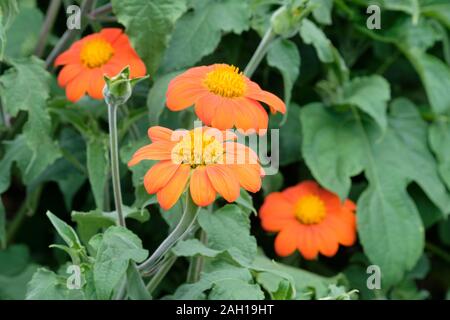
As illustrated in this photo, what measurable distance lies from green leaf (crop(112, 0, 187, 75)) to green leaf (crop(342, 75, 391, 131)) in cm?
41

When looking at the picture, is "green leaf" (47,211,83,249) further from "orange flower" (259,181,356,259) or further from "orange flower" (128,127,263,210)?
"orange flower" (259,181,356,259)

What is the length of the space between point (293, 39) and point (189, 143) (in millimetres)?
798

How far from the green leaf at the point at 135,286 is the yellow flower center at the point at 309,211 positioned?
0.50m

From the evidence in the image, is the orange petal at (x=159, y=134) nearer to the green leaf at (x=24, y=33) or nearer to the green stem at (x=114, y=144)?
the green stem at (x=114, y=144)

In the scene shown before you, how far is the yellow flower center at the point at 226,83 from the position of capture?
106 centimetres

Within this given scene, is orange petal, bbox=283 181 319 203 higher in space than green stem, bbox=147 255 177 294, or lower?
lower

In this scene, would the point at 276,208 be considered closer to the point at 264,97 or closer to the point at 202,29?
the point at 202,29

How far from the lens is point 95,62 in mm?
1367

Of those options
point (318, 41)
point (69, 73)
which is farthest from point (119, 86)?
point (318, 41)

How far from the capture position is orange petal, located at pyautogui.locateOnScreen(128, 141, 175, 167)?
0.98 metres

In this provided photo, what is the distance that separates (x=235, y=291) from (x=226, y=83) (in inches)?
11.0

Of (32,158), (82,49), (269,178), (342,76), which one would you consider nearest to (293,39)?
(342,76)

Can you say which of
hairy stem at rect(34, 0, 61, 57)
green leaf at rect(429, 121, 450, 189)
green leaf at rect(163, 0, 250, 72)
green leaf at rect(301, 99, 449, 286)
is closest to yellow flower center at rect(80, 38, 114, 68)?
green leaf at rect(163, 0, 250, 72)
